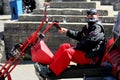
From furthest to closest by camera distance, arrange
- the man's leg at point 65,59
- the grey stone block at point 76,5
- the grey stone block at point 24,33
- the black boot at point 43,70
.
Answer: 1. the grey stone block at point 76,5
2. the grey stone block at point 24,33
3. the black boot at point 43,70
4. the man's leg at point 65,59

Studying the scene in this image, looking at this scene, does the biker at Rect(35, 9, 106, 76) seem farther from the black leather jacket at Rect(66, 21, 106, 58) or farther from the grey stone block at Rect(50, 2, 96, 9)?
the grey stone block at Rect(50, 2, 96, 9)

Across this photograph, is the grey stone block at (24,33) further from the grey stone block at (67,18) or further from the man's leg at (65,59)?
the man's leg at (65,59)

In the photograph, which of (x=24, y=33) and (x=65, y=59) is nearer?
(x=65, y=59)

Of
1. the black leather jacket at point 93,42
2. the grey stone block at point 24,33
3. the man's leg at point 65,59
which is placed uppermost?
the black leather jacket at point 93,42

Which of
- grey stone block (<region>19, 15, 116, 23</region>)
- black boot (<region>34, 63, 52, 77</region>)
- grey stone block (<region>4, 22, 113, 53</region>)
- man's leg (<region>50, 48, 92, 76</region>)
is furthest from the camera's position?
grey stone block (<region>19, 15, 116, 23</region>)

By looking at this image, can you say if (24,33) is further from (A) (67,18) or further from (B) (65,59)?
(B) (65,59)

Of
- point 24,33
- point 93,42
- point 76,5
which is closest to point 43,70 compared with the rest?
point 93,42

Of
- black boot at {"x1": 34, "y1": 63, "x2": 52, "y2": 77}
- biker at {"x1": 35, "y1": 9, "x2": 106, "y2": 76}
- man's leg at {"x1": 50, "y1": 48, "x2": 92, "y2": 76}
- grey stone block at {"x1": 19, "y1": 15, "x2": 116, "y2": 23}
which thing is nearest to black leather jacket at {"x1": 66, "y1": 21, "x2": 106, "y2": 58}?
biker at {"x1": 35, "y1": 9, "x2": 106, "y2": 76}

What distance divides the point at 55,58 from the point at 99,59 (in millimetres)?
707

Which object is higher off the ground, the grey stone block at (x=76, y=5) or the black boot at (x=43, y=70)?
the grey stone block at (x=76, y=5)

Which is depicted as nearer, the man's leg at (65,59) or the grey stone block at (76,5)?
the man's leg at (65,59)

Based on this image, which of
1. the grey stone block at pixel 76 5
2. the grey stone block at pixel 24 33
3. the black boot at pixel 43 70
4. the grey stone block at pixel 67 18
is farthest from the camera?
the grey stone block at pixel 76 5

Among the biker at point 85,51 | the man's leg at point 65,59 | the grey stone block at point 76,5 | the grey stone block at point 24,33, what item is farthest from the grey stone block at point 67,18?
the man's leg at point 65,59

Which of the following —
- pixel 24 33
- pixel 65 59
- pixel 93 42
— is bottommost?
pixel 24 33
